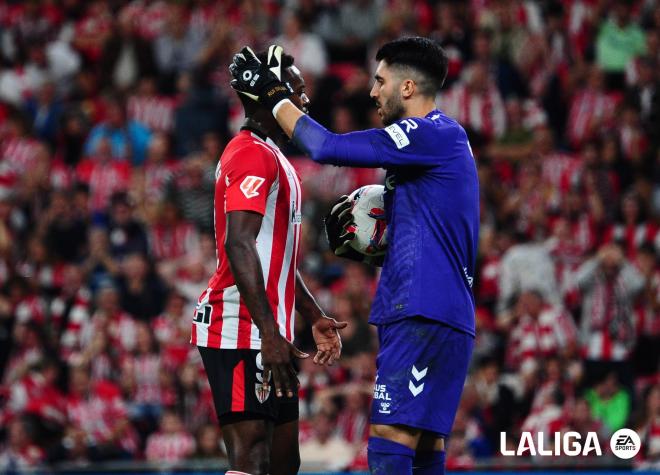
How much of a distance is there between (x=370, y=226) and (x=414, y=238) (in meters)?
0.47

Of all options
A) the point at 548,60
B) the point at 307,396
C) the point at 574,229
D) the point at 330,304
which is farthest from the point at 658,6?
the point at 307,396

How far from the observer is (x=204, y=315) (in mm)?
6086

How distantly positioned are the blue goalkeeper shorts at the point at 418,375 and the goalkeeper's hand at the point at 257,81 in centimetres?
115

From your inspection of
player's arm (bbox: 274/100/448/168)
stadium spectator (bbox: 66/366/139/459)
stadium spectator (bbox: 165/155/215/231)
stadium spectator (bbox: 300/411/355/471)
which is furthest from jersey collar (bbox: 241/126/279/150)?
stadium spectator (bbox: 165/155/215/231)

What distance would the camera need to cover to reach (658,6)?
14.8m

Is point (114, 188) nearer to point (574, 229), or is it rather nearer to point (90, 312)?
point (90, 312)

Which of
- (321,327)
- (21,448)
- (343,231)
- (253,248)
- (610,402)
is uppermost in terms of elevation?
(343,231)

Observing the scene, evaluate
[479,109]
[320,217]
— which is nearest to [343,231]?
[320,217]

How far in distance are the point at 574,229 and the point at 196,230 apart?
4218mm

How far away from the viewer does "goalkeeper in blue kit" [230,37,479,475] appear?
5.69 meters

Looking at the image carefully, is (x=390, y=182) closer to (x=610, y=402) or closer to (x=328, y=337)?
(x=328, y=337)

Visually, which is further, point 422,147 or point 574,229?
point 574,229

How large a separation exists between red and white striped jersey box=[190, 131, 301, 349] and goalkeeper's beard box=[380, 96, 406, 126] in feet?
1.84

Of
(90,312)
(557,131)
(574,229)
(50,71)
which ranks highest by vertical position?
(50,71)
